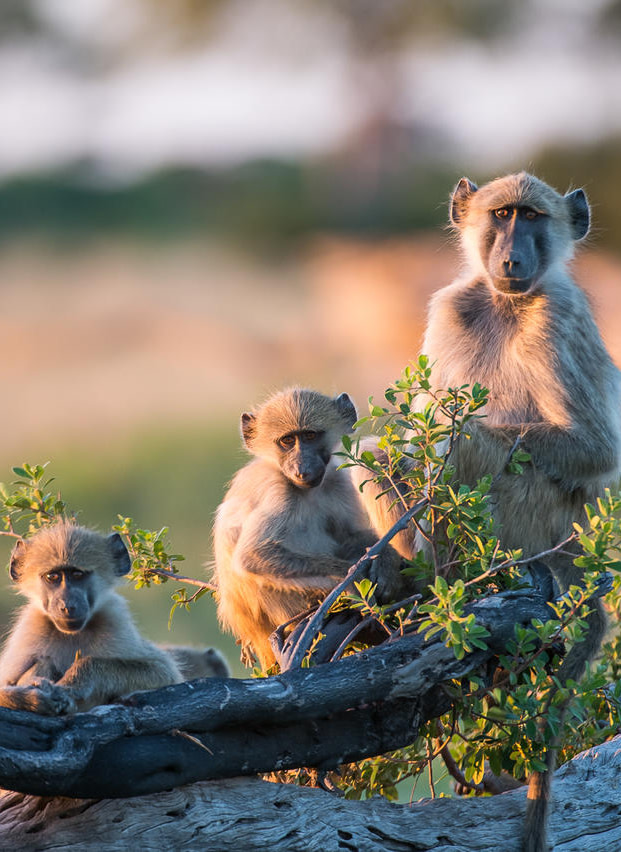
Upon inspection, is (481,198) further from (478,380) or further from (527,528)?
(527,528)

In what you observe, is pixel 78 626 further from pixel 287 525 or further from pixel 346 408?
pixel 346 408

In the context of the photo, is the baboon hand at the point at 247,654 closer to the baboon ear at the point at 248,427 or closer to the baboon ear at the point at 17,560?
the baboon ear at the point at 248,427

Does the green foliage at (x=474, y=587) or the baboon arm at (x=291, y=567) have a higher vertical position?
the baboon arm at (x=291, y=567)

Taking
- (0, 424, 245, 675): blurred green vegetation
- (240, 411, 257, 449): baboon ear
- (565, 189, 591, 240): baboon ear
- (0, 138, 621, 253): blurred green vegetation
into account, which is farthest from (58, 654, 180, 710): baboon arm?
(0, 138, 621, 253): blurred green vegetation

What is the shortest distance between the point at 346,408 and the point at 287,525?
18.8 inches

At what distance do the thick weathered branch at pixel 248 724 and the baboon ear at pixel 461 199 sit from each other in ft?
5.38

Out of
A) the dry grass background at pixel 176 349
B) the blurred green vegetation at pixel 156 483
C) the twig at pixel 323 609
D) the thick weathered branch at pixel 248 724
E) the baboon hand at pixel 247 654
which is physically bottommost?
the thick weathered branch at pixel 248 724

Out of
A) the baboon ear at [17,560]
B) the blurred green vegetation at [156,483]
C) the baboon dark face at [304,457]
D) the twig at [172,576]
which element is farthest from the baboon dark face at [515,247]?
the blurred green vegetation at [156,483]

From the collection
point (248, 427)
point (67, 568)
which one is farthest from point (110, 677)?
point (248, 427)

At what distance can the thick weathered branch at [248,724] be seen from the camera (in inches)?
110

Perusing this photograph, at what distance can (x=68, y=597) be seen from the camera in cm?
351

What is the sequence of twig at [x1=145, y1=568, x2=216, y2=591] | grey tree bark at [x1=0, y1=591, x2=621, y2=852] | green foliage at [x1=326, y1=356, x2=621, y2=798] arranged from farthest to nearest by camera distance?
twig at [x1=145, y1=568, x2=216, y2=591] → green foliage at [x1=326, y1=356, x2=621, y2=798] → grey tree bark at [x1=0, y1=591, x2=621, y2=852]

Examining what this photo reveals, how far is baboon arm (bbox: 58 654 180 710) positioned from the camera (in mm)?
3354

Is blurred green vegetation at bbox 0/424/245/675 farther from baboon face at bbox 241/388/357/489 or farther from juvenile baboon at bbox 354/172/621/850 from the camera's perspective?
juvenile baboon at bbox 354/172/621/850
